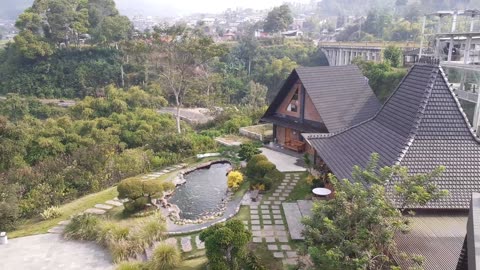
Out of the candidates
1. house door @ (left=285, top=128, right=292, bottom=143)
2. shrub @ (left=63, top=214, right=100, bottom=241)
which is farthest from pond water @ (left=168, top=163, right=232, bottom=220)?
house door @ (left=285, top=128, right=292, bottom=143)

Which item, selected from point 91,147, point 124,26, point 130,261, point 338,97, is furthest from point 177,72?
point 124,26

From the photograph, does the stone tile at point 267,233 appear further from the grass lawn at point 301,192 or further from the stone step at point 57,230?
the stone step at point 57,230

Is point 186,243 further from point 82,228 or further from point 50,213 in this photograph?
point 50,213

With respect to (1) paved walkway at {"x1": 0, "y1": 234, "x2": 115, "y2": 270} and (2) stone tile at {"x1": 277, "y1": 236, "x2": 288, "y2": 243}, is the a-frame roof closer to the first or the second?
(2) stone tile at {"x1": 277, "y1": 236, "x2": 288, "y2": 243}

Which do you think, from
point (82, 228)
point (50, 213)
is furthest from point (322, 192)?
point (50, 213)

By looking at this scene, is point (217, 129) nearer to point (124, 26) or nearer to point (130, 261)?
point (130, 261)
